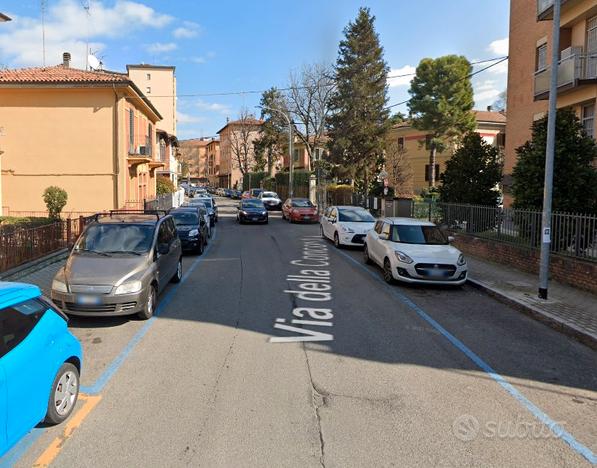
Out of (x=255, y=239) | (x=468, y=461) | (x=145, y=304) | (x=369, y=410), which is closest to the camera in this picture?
(x=468, y=461)

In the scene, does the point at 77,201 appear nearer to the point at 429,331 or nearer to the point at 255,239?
the point at 255,239

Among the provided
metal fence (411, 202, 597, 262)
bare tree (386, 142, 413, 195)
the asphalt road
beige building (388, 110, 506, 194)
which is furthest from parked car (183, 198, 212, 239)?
beige building (388, 110, 506, 194)

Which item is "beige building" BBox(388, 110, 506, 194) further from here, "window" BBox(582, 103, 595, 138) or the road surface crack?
the road surface crack

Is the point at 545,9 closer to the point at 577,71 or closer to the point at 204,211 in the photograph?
the point at 577,71

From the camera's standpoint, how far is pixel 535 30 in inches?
888

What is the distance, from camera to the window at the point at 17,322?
12.0ft

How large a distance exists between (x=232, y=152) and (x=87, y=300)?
89574mm

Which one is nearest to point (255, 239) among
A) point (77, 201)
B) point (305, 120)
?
point (77, 201)

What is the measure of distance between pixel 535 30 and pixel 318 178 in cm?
2283

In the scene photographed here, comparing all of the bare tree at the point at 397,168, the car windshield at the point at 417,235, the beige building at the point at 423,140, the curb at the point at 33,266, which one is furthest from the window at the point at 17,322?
the beige building at the point at 423,140

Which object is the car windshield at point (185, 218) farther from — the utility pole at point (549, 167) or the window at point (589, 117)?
the window at point (589, 117)

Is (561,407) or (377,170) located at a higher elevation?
(377,170)

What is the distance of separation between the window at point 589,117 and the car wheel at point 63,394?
19.0 m

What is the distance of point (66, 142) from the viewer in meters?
24.2
